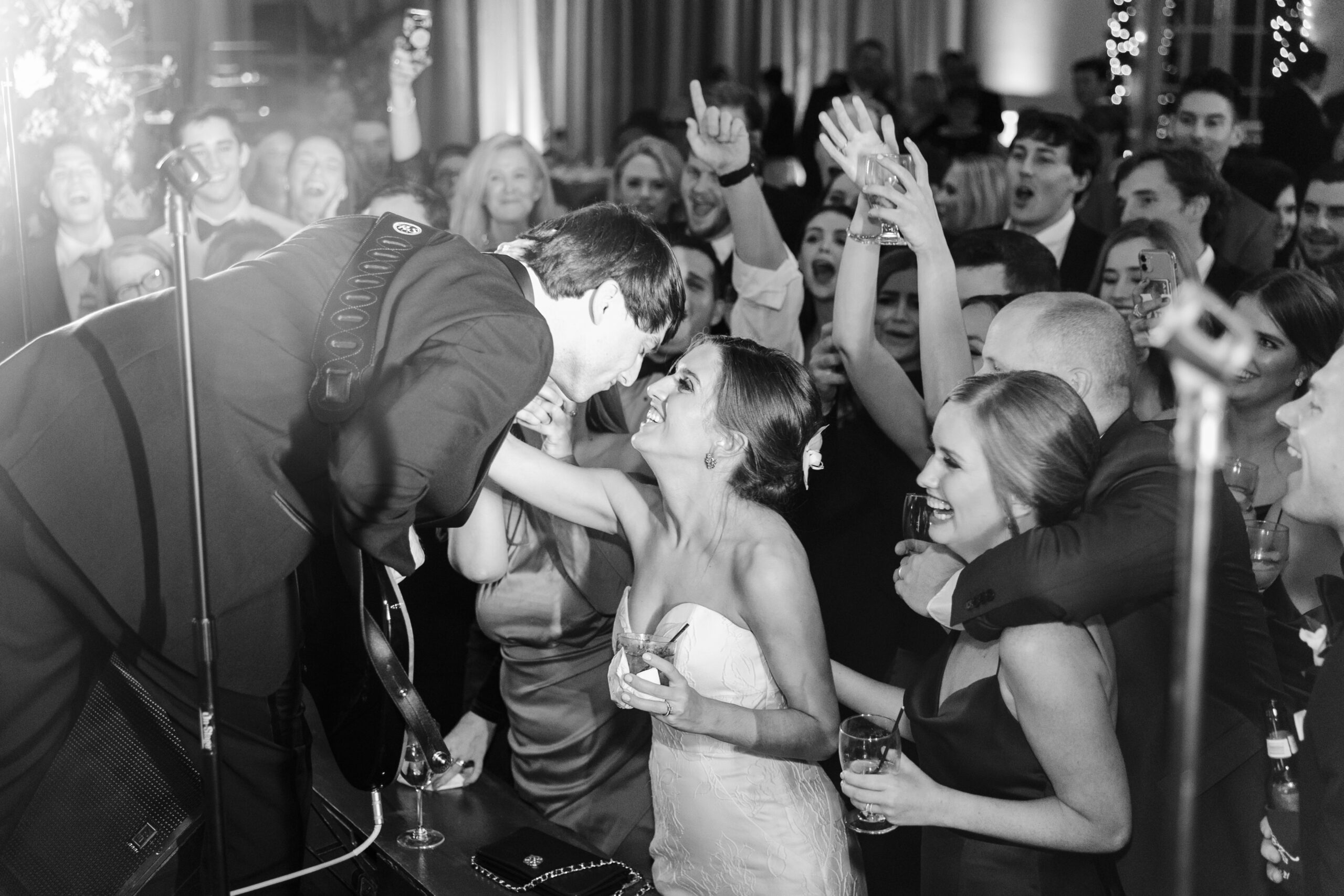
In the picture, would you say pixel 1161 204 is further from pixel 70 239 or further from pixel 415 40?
pixel 70 239

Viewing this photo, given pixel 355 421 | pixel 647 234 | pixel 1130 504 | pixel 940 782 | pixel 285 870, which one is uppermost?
pixel 647 234

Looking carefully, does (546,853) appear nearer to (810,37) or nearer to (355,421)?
(355,421)

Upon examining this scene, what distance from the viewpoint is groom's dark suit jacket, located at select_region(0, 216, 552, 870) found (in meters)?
1.70

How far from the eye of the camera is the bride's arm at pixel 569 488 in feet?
7.93

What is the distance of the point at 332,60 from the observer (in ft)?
32.9

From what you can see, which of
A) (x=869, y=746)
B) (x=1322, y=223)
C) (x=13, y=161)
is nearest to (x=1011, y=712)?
(x=869, y=746)

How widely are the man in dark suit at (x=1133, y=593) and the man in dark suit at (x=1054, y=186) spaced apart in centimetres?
237

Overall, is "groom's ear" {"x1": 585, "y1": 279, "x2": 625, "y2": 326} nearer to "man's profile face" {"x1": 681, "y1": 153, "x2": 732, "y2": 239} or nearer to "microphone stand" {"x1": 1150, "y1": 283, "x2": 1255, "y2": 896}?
"microphone stand" {"x1": 1150, "y1": 283, "x2": 1255, "y2": 896}

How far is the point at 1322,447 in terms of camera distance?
1707 mm

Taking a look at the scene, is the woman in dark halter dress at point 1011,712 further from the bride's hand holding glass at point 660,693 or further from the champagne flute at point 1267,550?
the champagne flute at point 1267,550

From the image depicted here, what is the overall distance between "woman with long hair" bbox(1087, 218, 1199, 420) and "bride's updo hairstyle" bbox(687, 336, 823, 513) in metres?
1.00

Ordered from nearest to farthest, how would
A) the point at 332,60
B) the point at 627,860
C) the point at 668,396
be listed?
1. the point at 668,396
2. the point at 627,860
3. the point at 332,60

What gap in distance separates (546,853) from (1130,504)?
1.09 metres

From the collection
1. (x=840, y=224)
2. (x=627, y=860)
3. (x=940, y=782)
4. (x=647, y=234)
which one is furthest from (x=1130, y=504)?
(x=840, y=224)
